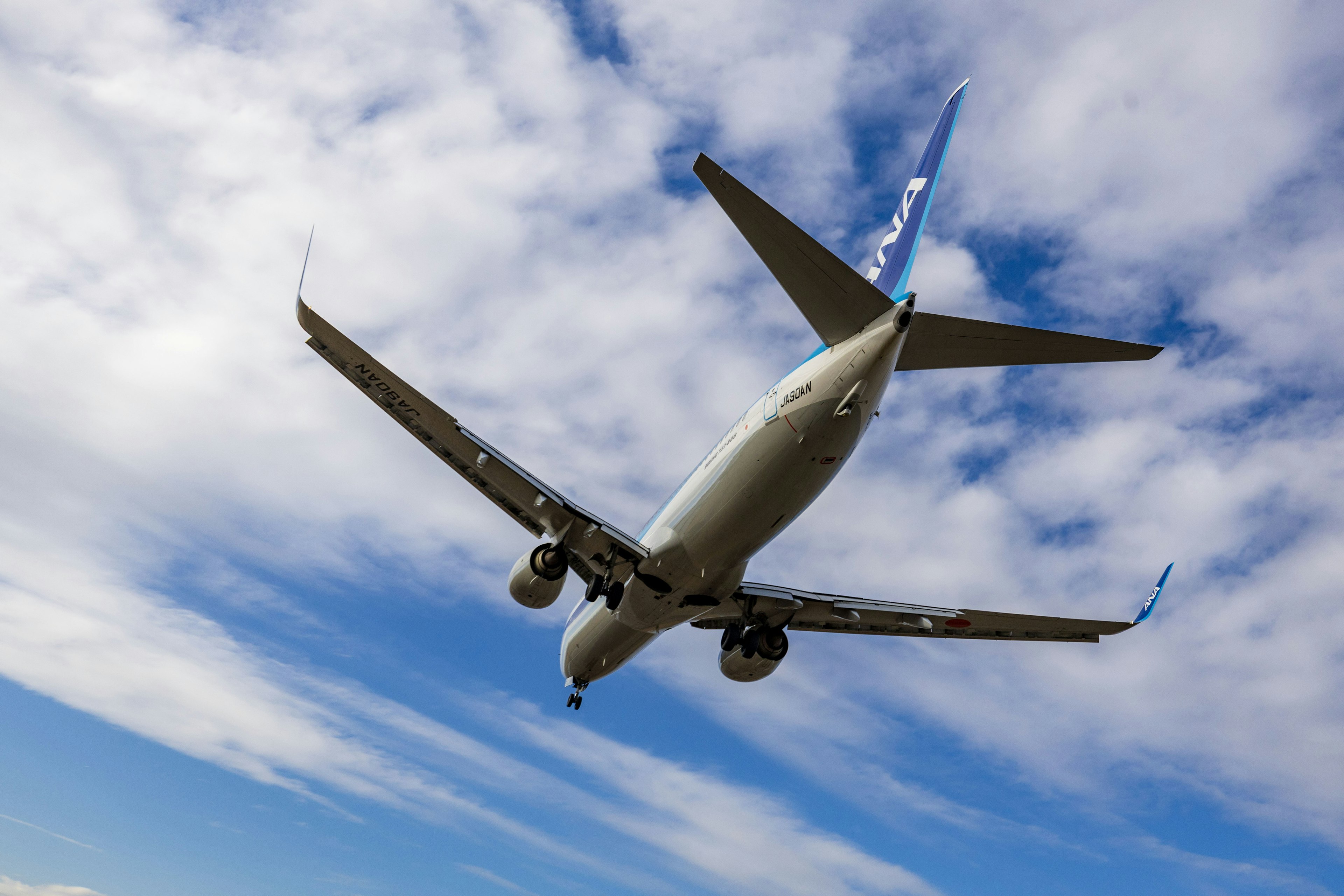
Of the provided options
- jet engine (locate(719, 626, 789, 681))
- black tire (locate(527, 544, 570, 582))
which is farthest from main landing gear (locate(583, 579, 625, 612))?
jet engine (locate(719, 626, 789, 681))

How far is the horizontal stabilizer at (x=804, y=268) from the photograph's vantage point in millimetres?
13000

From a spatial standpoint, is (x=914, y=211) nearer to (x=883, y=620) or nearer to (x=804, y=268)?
(x=804, y=268)

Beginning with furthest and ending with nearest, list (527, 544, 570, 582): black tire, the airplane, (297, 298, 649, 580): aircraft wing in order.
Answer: (527, 544, 570, 582): black tire, (297, 298, 649, 580): aircraft wing, the airplane

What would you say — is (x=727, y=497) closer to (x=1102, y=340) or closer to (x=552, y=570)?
(x=552, y=570)

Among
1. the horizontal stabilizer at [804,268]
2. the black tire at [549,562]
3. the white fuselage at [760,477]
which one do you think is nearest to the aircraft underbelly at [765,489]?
the white fuselage at [760,477]

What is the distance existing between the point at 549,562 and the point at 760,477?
5727 mm

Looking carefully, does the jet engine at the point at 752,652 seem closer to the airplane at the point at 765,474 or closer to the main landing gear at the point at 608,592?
the airplane at the point at 765,474

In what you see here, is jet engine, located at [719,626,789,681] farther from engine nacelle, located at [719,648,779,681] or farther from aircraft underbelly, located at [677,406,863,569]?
aircraft underbelly, located at [677,406,863,569]

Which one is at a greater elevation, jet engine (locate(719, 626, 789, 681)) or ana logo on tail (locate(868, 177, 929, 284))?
ana logo on tail (locate(868, 177, 929, 284))

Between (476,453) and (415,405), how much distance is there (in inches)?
66.8

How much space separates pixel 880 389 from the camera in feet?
48.2

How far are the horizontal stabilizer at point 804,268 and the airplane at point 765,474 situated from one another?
0.02 metres

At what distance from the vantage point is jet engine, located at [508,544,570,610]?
19.0 meters

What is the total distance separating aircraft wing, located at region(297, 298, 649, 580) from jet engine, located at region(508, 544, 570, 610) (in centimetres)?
41
